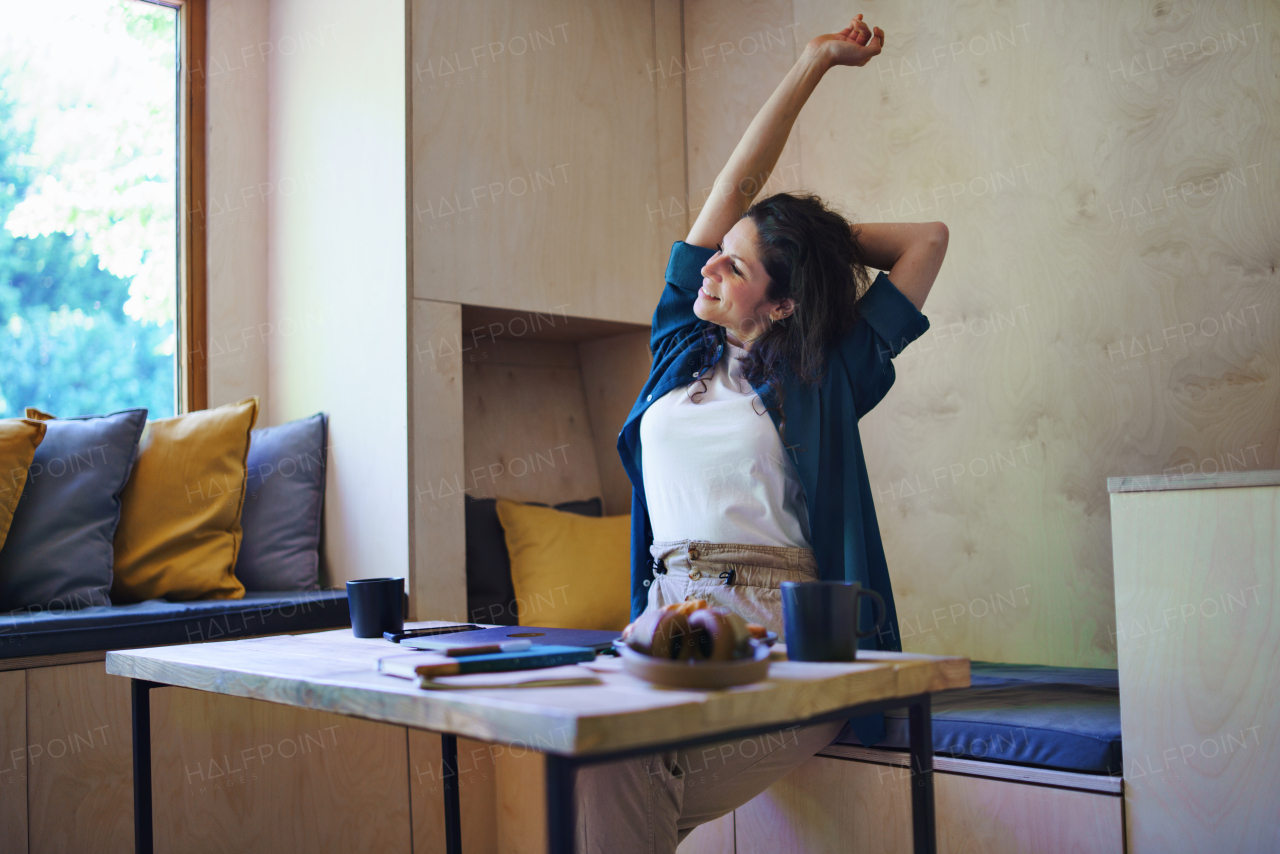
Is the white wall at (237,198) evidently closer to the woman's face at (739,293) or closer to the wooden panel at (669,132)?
the wooden panel at (669,132)

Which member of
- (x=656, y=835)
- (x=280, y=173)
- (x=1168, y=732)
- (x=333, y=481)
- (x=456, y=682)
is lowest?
(x=656, y=835)

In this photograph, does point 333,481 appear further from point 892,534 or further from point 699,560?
point 892,534

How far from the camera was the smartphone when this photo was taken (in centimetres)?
138

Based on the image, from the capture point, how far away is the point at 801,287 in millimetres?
1750

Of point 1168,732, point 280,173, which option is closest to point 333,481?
point 280,173

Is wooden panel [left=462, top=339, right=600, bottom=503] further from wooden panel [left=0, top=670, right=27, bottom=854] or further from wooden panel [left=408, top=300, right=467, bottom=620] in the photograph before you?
wooden panel [left=0, top=670, right=27, bottom=854]

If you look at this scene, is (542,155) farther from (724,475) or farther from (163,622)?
(163,622)

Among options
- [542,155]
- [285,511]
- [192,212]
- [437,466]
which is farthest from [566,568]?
[192,212]

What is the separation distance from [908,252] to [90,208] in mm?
2084

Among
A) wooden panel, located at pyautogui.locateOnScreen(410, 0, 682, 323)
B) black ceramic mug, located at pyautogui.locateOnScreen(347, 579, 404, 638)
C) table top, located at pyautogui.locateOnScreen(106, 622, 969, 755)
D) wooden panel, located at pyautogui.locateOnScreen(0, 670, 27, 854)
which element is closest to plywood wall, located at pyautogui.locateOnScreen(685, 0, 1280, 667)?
wooden panel, located at pyautogui.locateOnScreen(410, 0, 682, 323)

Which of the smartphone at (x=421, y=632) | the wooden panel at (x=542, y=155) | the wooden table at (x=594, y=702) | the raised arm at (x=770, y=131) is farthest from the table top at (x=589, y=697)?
the wooden panel at (x=542, y=155)

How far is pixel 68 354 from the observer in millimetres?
2562

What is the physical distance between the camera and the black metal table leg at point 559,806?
77 cm

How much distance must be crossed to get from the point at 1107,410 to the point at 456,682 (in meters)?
1.76
